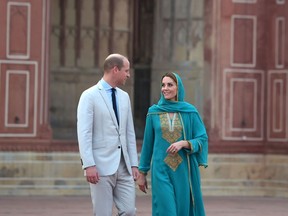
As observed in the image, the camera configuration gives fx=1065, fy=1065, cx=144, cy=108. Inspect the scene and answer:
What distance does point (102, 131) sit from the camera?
978 cm

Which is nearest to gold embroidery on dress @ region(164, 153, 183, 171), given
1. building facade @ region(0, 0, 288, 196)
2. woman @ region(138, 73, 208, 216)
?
woman @ region(138, 73, 208, 216)

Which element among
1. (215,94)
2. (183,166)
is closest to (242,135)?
(215,94)

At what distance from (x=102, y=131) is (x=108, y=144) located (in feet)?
0.43

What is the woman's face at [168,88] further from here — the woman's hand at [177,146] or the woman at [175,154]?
the woman's hand at [177,146]

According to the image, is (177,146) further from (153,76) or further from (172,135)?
(153,76)

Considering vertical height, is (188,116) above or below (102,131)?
above

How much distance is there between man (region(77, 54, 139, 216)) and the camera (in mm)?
9664

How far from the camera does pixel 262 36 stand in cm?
2112

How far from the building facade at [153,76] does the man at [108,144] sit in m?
9.80

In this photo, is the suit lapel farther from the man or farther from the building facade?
the building facade

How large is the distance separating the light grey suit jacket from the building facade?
9805 millimetres

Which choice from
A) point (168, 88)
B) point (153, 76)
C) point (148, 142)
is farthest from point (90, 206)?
point (168, 88)

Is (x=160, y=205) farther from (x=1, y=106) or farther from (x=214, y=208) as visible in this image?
(x=1, y=106)

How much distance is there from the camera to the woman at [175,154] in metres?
10.2
